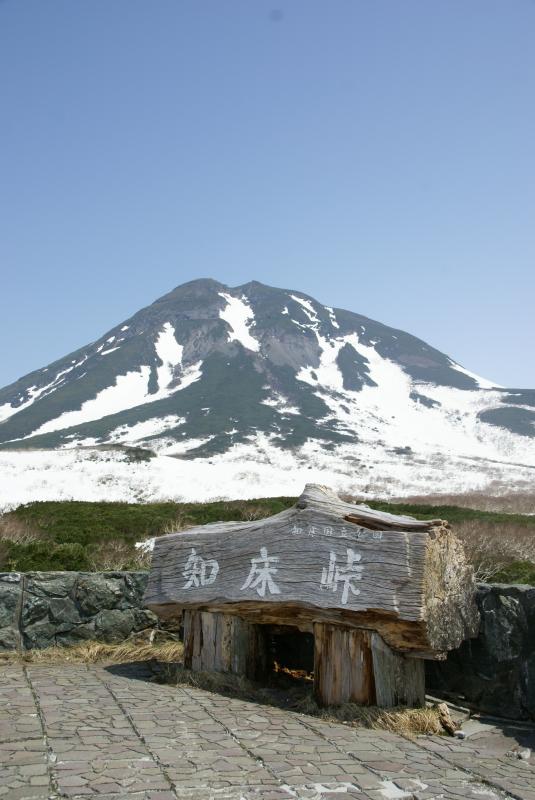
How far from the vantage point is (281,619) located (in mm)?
6746

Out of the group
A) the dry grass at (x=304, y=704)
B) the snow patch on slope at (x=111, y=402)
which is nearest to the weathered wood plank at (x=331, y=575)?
the dry grass at (x=304, y=704)

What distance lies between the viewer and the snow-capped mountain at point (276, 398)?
70.2 meters

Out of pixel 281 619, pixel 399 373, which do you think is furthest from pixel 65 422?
pixel 281 619

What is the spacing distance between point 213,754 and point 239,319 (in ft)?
538

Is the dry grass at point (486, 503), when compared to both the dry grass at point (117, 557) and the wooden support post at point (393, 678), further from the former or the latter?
the wooden support post at point (393, 678)

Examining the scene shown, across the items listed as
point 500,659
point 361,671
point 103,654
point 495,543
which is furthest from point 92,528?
point 500,659

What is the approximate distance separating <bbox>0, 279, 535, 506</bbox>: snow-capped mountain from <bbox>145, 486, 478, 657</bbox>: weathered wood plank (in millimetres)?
24439

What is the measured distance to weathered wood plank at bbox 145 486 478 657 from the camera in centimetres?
593

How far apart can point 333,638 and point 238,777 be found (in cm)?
207

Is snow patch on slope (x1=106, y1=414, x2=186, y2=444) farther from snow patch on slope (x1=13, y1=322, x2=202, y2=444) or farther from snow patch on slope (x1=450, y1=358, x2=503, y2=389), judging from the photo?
snow patch on slope (x1=450, y1=358, x2=503, y2=389)

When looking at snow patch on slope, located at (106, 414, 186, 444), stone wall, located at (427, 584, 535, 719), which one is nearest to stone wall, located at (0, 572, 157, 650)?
stone wall, located at (427, 584, 535, 719)

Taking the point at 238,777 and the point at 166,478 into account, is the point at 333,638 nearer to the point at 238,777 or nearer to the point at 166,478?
the point at 238,777

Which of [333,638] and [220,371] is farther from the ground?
[220,371]

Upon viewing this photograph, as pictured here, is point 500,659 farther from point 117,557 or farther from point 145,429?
point 145,429
